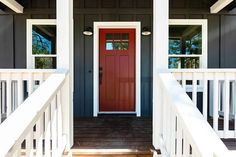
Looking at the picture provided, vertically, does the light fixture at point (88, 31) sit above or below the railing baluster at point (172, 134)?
above

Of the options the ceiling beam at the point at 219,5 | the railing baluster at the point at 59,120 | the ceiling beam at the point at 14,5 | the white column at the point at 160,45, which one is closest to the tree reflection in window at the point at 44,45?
the ceiling beam at the point at 14,5

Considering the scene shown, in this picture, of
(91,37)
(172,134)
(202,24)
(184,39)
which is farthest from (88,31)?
(172,134)

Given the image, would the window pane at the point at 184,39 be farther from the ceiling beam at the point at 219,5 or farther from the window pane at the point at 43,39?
the window pane at the point at 43,39

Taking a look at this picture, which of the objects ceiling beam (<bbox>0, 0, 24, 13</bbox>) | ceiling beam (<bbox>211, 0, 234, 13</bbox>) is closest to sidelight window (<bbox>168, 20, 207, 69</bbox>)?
ceiling beam (<bbox>211, 0, 234, 13</bbox>)

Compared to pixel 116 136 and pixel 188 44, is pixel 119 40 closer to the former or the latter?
pixel 188 44

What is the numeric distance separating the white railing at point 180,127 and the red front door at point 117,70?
2693mm

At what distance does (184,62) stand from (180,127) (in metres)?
3.67

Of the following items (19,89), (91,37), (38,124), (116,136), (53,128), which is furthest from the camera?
(91,37)

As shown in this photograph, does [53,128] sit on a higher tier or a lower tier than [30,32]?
lower

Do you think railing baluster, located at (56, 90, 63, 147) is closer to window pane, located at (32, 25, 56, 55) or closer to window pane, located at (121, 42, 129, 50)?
window pane, located at (32, 25, 56, 55)

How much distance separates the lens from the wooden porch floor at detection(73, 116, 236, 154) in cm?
305

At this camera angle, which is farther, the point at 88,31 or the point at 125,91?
the point at 125,91

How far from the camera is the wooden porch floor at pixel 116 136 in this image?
3047 millimetres

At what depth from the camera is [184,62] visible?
18.3ft
